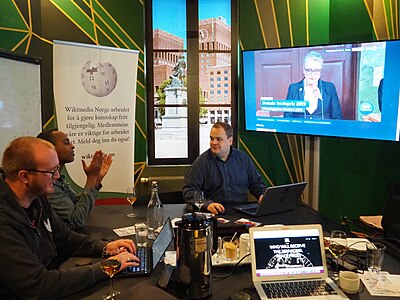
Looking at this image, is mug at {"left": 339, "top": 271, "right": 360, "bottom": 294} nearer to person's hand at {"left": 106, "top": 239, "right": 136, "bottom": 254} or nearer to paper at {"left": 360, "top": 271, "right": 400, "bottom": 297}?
paper at {"left": 360, "top": 271, "right": 400, "bottom": 297}

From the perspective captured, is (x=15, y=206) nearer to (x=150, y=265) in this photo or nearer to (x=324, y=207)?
(x=150, y=265)

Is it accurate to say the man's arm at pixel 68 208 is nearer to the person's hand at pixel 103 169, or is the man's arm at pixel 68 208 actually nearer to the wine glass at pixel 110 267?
the person's hand at pixel 103 169

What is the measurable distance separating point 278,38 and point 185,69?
107cm

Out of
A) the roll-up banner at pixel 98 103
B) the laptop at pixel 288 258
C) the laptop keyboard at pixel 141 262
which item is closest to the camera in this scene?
the laptop at pixel 288 258

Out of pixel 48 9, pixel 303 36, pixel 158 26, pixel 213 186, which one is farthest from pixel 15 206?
pixel 303 36

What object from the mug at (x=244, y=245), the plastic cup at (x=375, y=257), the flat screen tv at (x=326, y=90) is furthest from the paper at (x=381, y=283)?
the flat screen tv at (x=326, y=90)

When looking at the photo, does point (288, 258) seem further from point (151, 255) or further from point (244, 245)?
point (151, 255)

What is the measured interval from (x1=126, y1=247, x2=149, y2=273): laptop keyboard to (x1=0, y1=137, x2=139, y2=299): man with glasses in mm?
30

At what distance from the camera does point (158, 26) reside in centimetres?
429

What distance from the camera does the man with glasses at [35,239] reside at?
136cm

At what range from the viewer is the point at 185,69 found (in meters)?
4.35

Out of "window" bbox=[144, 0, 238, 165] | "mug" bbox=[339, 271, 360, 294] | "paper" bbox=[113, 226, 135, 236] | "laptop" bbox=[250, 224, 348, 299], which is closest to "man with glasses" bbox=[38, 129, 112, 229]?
"paper" bbox=[113, 226, 135, 236]

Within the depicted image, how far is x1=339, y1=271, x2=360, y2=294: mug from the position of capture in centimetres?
144

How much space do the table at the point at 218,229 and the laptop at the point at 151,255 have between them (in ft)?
0.09
